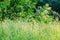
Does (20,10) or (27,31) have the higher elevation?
(27,31)

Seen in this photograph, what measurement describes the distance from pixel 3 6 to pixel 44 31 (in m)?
3.34

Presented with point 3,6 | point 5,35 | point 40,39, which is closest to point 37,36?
point 40,39

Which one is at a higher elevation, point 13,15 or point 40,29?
point 40,29

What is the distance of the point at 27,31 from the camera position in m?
7.30

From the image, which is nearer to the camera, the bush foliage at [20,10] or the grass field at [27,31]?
the grass field at [27,31]

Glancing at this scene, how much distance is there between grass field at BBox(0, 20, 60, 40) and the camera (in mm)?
7078

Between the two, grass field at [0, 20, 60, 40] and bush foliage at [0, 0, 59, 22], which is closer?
grass field at [0, 20, 60, 40]

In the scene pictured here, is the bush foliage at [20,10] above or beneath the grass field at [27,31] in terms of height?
beneath

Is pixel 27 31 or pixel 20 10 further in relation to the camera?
pixel 20 10

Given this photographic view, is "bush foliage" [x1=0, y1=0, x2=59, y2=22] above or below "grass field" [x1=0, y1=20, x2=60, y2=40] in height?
below

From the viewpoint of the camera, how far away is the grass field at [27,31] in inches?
279

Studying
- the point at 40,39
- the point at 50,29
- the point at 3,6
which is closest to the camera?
the point at 40,39

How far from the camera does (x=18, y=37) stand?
7.05 metres

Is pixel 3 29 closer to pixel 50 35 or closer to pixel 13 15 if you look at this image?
pixel 50 35
